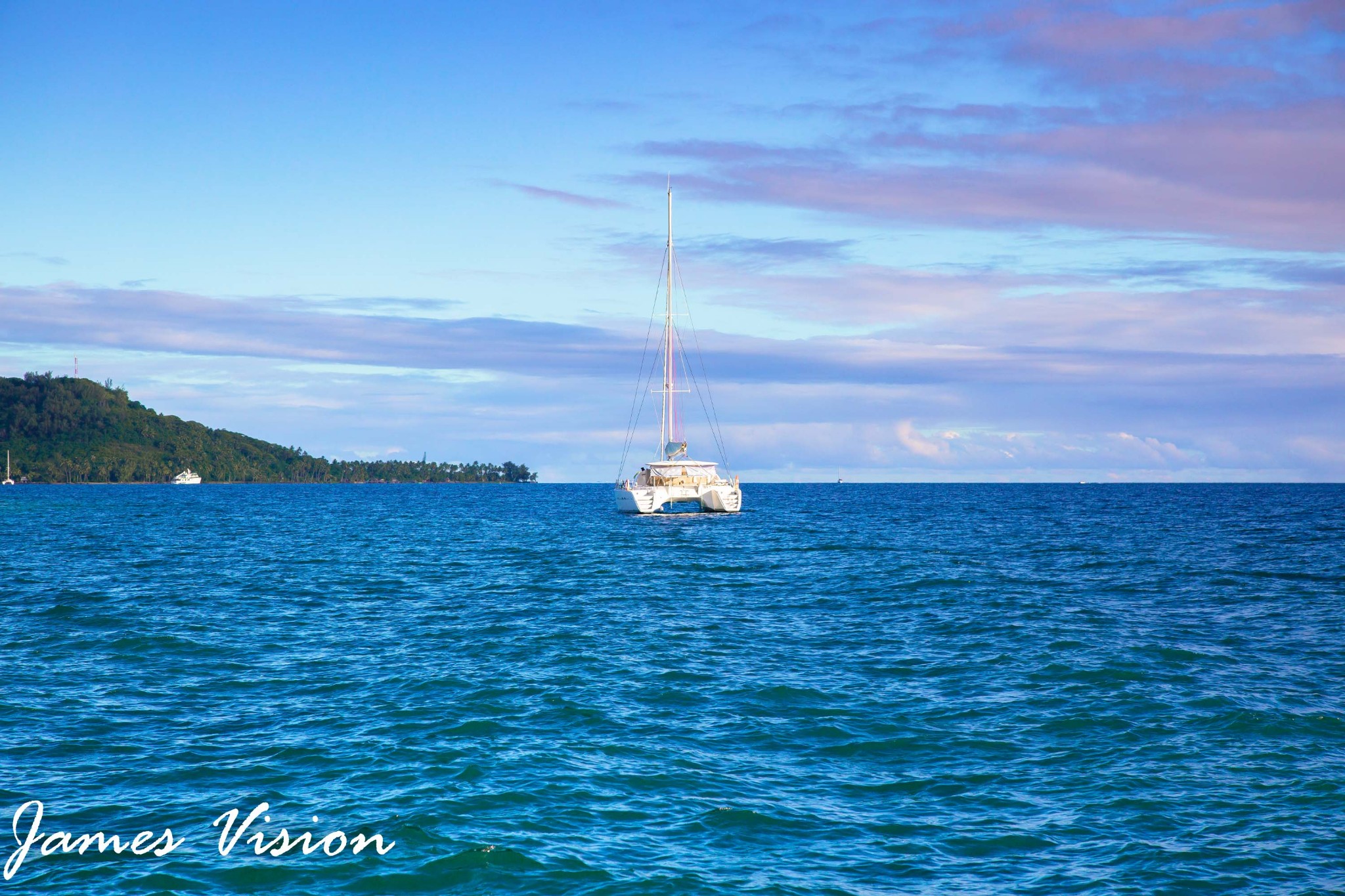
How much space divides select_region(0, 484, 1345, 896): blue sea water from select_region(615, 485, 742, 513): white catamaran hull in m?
41.2

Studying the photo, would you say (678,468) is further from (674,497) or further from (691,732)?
(691,732)

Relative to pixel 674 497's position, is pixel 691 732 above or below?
below

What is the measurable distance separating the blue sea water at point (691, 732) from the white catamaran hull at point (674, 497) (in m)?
41.2

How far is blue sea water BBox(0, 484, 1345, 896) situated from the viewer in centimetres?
1205

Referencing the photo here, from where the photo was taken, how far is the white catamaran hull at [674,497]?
83.0 metres

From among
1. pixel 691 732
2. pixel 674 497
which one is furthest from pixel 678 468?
pixel 691 732

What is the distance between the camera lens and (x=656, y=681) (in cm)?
2170

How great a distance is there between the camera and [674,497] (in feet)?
272
